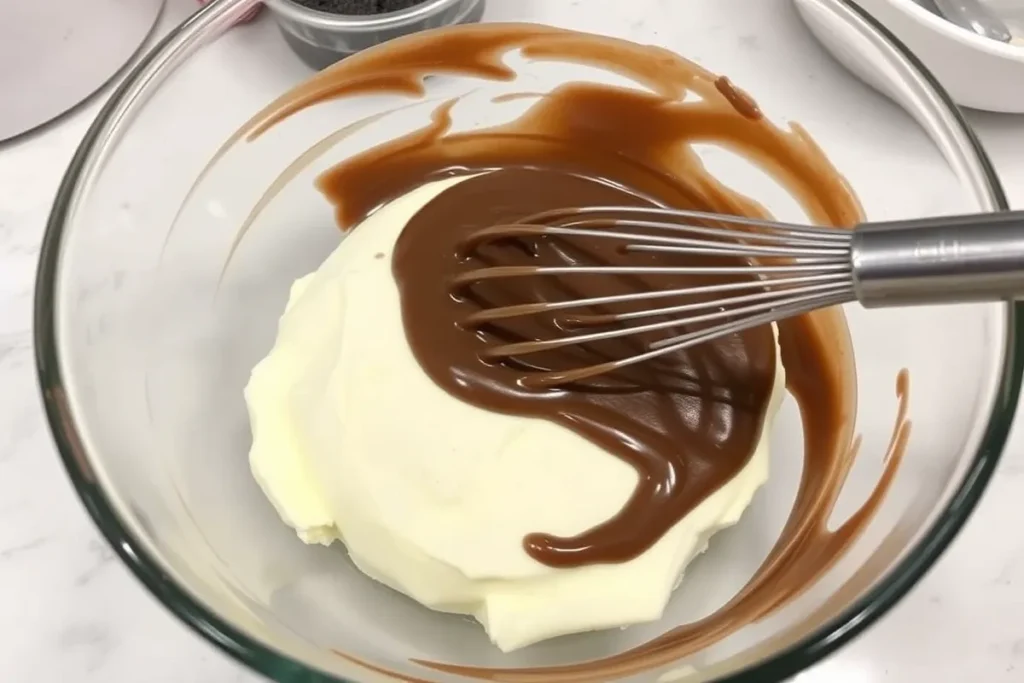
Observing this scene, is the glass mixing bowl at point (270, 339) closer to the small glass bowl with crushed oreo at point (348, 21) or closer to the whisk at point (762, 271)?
the small glass bowl with crushed oreo at point (348, 21)

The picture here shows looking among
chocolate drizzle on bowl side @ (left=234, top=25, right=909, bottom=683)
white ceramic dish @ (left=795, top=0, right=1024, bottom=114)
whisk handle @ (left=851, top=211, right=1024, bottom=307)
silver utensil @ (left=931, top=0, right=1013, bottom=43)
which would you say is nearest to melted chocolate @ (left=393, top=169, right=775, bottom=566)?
chocolate drizzle on bowl side @ (left=234, top=25, right=909, bottom=683)

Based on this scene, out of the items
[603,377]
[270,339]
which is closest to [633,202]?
[603,377]

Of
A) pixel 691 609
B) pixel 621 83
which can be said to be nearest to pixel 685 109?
pixel 621 83

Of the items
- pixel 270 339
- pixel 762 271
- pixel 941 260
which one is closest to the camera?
pixel 941 260

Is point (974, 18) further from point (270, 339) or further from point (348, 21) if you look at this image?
point (270, 339)

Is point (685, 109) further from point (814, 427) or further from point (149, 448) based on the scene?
point (149, 448)

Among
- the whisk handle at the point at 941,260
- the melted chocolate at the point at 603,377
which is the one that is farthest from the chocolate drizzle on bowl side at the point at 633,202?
the whisk handle at the point at 941,260

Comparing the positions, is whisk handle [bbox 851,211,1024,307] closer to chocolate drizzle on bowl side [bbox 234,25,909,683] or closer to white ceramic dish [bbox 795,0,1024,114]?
chocolate drizzle on bowl side [bbox 234,25,909,683]

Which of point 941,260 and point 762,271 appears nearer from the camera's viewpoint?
point 941,260
